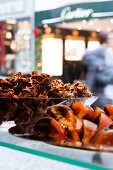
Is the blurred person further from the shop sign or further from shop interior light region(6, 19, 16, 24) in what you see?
shop interior light region(6, 19, 16, 24)

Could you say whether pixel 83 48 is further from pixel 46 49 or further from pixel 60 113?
pixel 60 113

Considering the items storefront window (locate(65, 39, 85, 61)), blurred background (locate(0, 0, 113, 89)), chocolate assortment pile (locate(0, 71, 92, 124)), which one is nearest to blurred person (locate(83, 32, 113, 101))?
blurred background (locate(0, 0, 113, 89))

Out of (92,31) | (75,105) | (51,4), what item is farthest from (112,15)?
(75,105)

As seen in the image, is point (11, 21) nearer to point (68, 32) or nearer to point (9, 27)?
point (9, 27)

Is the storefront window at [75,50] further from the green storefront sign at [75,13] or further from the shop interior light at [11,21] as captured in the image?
the shop interior light at [11,21]

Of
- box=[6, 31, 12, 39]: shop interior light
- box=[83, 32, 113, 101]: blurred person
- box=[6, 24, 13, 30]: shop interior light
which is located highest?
box=[6, 24, 13, 30]: shop interior light

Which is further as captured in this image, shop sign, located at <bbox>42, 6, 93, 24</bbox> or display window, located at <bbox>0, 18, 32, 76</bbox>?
display window, located at <bbox>0, 18, 32, 76</bbox>

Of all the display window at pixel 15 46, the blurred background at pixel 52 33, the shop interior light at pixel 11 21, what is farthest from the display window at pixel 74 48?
the shop interior light at pixel 11 21

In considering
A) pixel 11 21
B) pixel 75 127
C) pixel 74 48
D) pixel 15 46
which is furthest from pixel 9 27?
pixel 75 127
